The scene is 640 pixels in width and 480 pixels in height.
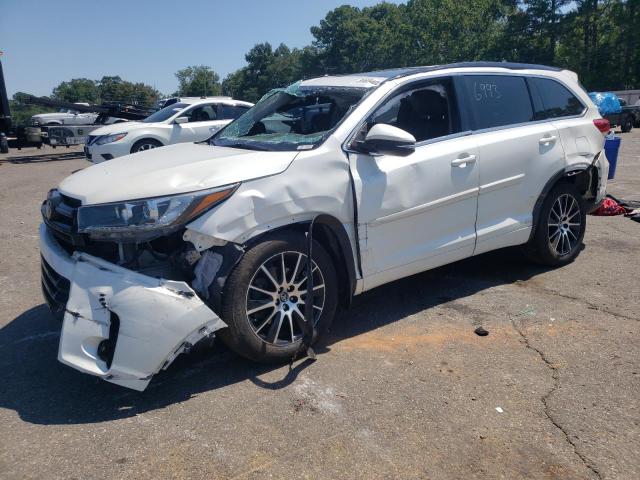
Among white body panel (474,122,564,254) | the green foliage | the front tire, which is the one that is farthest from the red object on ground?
the green foliage

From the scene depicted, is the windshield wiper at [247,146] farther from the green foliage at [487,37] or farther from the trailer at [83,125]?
the green foliage at [487,37]

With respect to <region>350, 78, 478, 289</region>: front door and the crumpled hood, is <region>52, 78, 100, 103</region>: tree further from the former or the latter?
<region>350, 78, 478, 289</region>: front door

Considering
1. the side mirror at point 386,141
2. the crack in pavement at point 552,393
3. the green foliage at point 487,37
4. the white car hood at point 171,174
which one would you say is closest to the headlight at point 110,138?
the white car hood at point 171,174

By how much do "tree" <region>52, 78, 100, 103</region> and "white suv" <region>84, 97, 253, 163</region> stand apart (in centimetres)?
7136

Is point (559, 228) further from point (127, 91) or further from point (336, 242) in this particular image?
point (127, 91)

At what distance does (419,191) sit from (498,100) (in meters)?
1.40

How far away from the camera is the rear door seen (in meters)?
4.46

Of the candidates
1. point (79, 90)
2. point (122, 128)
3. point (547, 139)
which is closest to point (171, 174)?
point (547, 139)

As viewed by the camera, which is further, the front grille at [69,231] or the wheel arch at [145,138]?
the wheel arch at [145,138]

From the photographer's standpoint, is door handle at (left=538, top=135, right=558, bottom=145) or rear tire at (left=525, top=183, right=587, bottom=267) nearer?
door handle at (left=538, top=135, right=558, bottom=145)

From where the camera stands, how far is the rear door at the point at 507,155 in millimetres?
4457

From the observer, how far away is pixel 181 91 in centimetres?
A: 11294

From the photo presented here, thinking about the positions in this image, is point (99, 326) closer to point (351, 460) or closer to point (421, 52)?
point (351, 460)

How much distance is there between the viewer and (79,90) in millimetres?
87000
